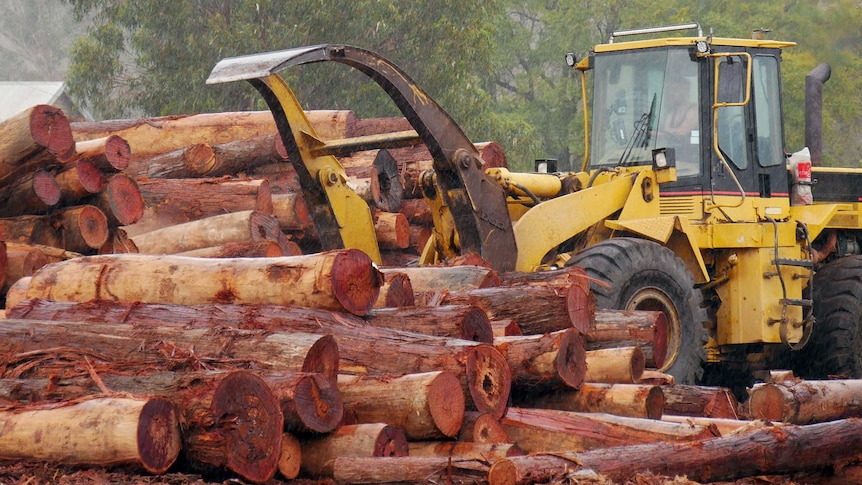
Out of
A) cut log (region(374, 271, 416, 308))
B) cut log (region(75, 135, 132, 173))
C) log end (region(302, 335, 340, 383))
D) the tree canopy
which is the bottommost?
log end (region(302, 335, 340, 383))

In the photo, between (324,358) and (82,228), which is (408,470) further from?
(82,228)

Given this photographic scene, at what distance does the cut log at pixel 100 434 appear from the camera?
527 cm

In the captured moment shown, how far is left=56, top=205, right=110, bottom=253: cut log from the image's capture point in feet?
34.2

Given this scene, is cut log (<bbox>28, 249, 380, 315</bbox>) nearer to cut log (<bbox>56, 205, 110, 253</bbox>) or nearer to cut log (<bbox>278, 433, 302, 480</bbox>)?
cut log (<bbox>278, 433, 302, 480</bbox>)

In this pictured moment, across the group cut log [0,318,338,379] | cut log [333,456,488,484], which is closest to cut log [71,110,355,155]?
cut log [0,318,338,379]

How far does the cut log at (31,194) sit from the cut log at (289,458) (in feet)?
17.5

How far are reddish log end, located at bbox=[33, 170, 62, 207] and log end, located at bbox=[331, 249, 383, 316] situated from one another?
14.0 ft

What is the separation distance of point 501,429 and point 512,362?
2.62 feet

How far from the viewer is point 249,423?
215 inches

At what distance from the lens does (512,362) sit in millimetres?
7039

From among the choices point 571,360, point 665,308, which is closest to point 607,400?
point 571,360

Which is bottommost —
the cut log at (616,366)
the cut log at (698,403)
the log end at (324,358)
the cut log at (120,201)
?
the cut log at (698,403)

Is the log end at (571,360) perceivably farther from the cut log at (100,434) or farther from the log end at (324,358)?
the cut log at (100,434)

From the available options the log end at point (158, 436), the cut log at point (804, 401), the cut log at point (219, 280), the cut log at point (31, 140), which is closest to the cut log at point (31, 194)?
the cut log at point (31, 140)
